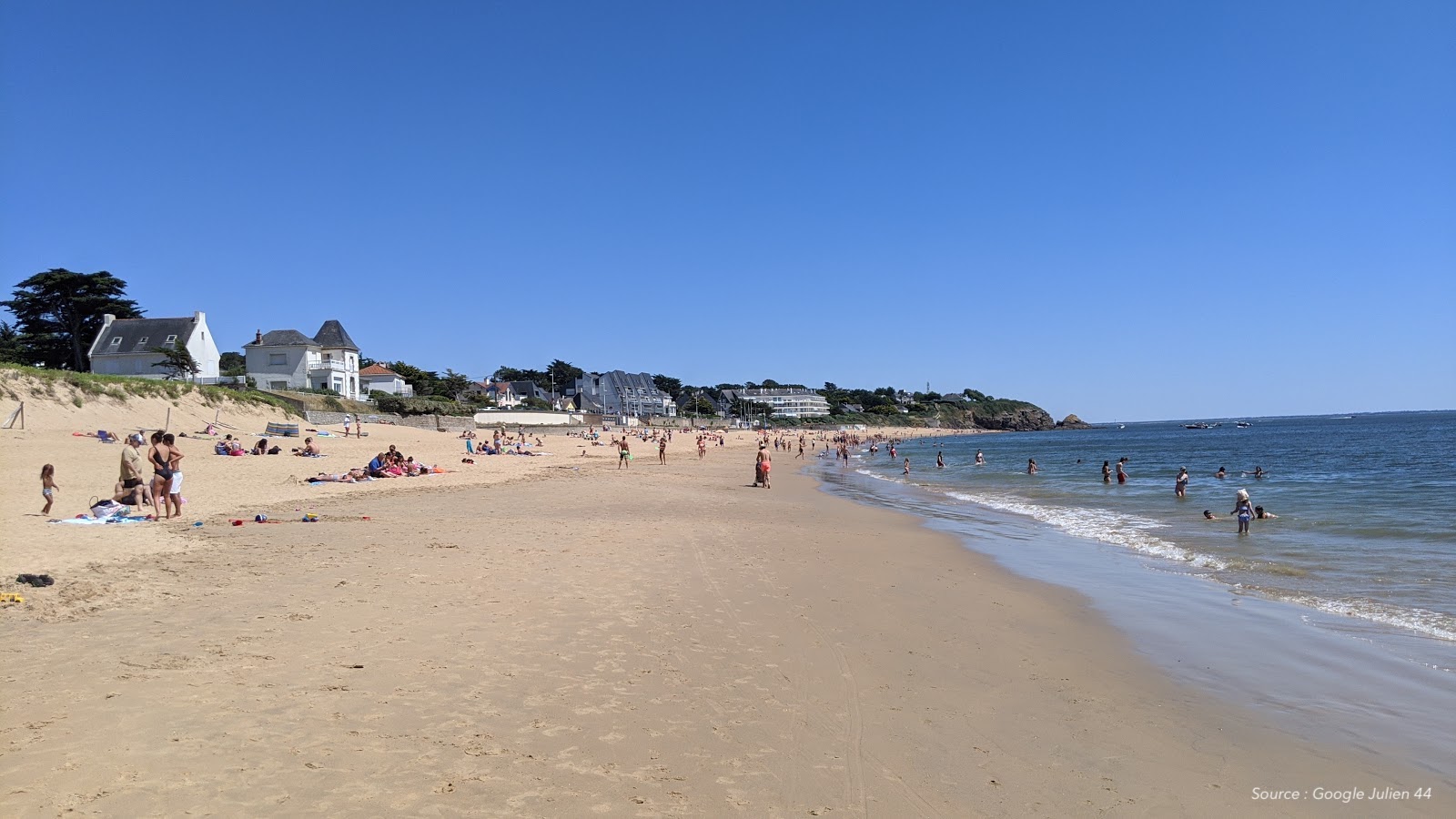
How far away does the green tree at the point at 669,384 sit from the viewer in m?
175

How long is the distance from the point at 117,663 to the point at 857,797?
4.89 meters

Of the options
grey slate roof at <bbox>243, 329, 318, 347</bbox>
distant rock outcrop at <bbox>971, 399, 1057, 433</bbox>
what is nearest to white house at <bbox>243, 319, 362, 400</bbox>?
grey slate roof at <bbox>243, 329, 318, 347</bbox>

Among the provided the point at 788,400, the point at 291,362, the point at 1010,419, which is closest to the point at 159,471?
the point at 291,362

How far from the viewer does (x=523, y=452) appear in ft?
125

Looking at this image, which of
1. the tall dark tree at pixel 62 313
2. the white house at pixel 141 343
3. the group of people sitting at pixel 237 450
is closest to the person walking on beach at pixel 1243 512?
the group of people sitting at pixel 237 450

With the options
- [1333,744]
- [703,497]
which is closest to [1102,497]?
[703,497]

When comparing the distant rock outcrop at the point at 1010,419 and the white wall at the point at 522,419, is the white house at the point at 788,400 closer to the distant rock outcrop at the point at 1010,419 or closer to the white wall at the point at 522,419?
the distant rock outcrop at the point at 1010,419

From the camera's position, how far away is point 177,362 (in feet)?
148

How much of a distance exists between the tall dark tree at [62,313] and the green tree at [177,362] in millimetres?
7576

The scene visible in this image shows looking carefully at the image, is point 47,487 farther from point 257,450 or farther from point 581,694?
point 257,450

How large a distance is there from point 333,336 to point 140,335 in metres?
12.9

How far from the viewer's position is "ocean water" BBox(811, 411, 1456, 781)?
592 cm

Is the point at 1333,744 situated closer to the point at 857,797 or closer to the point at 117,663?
the point at 857,797

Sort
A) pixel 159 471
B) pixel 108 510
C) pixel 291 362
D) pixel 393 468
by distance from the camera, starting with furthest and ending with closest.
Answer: pixel 291 362, pixel 393 468, pixel 159 471, pixel 108 510
